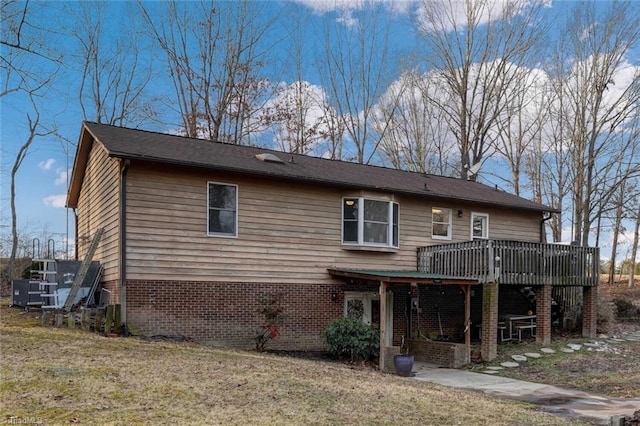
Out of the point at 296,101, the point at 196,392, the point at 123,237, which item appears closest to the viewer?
the point at 196,392

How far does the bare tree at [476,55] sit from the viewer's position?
27.7 metres

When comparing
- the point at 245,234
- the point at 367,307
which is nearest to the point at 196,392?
the point at 245,234

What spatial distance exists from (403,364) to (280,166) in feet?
20.7

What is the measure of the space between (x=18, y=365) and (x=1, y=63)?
23.5 feet

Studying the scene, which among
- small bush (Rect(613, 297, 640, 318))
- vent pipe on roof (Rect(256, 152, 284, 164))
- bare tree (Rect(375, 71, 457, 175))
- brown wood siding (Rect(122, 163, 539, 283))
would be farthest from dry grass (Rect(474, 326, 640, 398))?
bare tree (Rect(375, 71, 457, 175))

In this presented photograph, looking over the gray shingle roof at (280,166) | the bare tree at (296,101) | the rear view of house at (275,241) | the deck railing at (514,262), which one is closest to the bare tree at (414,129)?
the bare tree at (296,101)

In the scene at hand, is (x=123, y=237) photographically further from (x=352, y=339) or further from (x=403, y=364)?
(x=403, y=364)

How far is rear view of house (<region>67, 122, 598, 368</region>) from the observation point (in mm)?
12914

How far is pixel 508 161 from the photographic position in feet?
107

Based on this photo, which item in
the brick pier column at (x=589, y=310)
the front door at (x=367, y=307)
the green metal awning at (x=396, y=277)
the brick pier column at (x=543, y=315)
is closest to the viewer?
the green metal awning at (x=396, y=277)

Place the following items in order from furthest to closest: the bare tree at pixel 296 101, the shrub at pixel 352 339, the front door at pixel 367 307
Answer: the bare tree at pixel 296 101 < the front door at pixel 367 307 < the shrub at pixel 352 339

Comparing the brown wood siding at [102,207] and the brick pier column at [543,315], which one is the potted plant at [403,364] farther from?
the brown wood siding at [102,207]

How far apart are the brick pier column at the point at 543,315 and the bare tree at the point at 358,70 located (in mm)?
15196

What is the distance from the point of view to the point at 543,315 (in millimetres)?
16453
